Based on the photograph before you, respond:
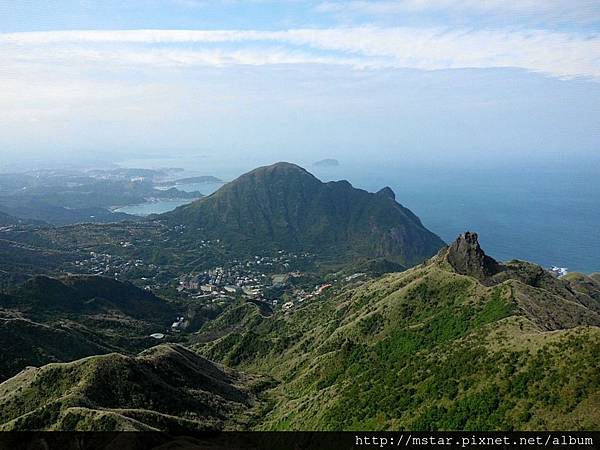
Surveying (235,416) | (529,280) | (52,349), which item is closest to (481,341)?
(235,416)

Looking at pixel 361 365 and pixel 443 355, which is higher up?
pixel 443 355

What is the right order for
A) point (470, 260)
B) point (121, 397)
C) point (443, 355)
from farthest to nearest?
1. point (470, 260)
2. point (121, 397)
3. point (443, 355)

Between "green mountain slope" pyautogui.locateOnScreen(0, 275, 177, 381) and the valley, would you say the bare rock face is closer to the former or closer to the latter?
the valley

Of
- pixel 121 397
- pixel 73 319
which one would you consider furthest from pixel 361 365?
pixel 73 319

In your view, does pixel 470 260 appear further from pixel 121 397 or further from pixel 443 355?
pixel 121 397

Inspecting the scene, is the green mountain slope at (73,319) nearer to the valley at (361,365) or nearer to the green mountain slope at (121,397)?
the valley at (361,365)

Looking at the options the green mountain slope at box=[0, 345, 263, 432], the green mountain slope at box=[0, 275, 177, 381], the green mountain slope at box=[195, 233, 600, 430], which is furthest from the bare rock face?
the green mountain slope at box=[0, 275, 177, 381]
